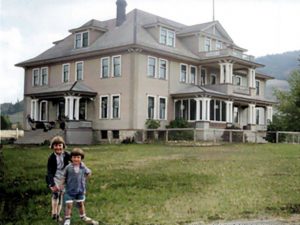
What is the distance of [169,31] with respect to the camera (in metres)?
19.3

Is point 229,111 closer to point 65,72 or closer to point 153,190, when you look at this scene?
point 65,72

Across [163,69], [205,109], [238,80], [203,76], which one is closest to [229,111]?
[205,109]

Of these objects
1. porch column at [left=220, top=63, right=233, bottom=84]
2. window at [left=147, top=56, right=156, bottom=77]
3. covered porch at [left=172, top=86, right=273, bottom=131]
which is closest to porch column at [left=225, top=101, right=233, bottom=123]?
covered porch at [left=172, top=86, right=273, bottom=131]

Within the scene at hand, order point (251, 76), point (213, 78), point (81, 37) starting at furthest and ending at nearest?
point (213, 78), point (251, 76), point (81, 37)

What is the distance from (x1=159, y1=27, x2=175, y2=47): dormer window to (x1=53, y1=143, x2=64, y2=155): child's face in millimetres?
14770

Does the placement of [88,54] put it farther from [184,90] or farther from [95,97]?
[184,90]

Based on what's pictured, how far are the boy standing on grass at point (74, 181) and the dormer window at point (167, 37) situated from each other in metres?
14.8

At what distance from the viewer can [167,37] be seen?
19.4m

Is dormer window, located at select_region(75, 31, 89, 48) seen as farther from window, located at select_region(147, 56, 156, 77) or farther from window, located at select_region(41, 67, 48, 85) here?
window, located at select_region(147, 56, 156, 77)

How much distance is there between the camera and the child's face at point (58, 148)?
13.0ft

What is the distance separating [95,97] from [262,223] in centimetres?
1134

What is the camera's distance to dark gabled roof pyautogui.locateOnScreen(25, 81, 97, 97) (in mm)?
13641

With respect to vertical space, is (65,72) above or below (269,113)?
above

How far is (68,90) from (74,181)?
34.7 feet
